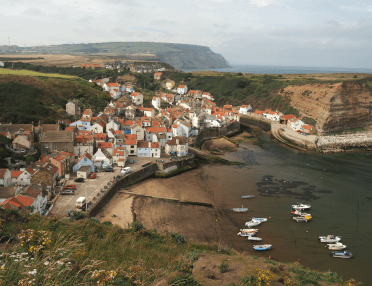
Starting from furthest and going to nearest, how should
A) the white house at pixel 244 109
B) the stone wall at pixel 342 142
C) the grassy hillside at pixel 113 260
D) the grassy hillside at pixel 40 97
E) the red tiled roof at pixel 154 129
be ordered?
the white house at pixel 244 109 → the stone wall at pixel 342 142 → the red tiled roof at pixel 154 129 → the grassy hillside at pixel 40 97 → the grassy hillside at pixel 113 260

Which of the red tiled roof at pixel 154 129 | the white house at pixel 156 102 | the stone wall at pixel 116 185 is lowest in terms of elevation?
the stone wall at pixel 116 185

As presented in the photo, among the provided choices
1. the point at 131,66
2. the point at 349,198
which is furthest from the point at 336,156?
the point at 131,66

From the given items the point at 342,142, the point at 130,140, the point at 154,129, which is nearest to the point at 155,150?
the point at 130,140

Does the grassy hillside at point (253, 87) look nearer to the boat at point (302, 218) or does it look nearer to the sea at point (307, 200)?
the sea at point (307, 200)

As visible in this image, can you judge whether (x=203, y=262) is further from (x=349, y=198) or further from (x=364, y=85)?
(x=364, y=85)

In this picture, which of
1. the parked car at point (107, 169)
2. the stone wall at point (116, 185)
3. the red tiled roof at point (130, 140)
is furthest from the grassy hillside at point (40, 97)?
the stone wall at point (116, 185)

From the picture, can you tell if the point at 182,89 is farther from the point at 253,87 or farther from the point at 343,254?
the point at 343,254
